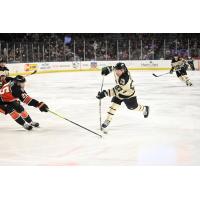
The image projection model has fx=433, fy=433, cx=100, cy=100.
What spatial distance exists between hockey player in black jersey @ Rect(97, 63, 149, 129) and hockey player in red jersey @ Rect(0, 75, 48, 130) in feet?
1.72

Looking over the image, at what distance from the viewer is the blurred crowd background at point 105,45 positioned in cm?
358

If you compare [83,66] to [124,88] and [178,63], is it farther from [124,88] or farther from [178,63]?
[178,63]

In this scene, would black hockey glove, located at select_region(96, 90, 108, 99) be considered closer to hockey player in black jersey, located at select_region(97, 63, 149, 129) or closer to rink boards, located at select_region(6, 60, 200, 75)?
hockey player in black jersey, located at select_region(97, 63, 149, 129)

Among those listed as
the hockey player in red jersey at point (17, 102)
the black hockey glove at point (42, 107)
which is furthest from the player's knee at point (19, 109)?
the black hockey glove at point (42, 107)

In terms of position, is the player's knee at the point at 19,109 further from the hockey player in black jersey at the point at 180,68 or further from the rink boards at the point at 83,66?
the hockey player in black jersey at the point at 180,68

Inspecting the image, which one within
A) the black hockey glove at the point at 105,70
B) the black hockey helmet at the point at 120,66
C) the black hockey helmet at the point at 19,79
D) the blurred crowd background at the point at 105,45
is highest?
the blurred crowd background at the point at 105,45

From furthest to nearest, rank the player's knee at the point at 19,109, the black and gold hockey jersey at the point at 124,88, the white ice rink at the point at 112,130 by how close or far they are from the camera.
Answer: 1. the player's knee at the point at 19,109
2. the black and gold hockey jersey at the point at 124,88
3. the white ice rink at the point at 112,130

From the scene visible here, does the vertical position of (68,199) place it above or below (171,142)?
below

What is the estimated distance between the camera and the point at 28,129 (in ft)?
11.7

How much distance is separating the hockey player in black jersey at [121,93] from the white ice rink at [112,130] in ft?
0.14

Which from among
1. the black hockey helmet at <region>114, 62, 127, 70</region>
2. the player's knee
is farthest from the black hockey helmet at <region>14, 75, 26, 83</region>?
the black hockey helmet at <region>114, 62, 127, 70</region>
